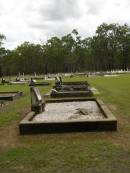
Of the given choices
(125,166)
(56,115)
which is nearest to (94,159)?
(125,166)

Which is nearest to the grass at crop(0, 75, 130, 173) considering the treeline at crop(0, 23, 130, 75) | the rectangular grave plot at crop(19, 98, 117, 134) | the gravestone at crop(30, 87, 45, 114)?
the rectangular grave plot at crop(19, 98, 117, 134)

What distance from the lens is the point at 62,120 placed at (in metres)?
9.98

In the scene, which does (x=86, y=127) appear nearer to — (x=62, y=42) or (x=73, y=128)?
(x=73, y=128)

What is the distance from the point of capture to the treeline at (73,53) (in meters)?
90.6

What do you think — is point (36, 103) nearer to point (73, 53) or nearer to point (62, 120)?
point (62, 120)

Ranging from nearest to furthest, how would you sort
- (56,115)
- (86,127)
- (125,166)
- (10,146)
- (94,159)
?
1. (125,166)
2. (94,159)
3. (10,146)
4. (86,127)
5. (56,115)

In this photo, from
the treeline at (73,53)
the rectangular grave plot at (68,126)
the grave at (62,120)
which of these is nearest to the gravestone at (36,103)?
the grave at (62,120)

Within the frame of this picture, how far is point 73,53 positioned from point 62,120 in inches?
3402

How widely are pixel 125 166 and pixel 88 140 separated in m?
2.05

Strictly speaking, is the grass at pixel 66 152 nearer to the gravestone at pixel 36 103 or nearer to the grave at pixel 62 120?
the grave at pixel 62 120

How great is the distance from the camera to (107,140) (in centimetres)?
845

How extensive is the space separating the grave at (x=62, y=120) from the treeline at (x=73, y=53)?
76.0 m

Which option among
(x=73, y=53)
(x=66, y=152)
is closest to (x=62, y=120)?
(x=66, y=152)

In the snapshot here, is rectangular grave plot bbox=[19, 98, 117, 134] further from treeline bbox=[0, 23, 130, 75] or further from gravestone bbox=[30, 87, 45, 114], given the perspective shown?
treeline bbox=[0, 23, 130, 75]
